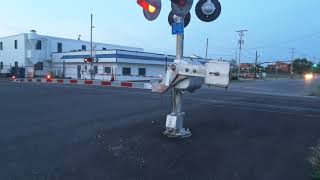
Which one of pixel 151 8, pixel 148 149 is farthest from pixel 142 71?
pixel 148 149

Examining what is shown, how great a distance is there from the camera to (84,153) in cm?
584

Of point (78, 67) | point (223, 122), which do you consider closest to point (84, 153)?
point (223, 122)

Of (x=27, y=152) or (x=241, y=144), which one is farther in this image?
(x=241, y=144)

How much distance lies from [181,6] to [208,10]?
87 cm

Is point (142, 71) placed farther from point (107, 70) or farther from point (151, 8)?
point (151, 8)

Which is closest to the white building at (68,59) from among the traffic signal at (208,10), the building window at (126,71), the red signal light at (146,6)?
the building window at (126,71)

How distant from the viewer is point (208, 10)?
777 cm

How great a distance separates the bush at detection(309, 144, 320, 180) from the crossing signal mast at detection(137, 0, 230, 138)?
5.97 ft

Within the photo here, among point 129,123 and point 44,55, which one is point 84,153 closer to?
point 129,123

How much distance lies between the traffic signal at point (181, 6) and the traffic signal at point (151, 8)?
0.70 meters

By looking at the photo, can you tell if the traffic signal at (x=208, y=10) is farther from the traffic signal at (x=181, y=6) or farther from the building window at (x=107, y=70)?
the building window at (x=107, y=70)

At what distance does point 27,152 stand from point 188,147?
267 cm

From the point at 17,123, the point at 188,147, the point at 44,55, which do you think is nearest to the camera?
the point at 188,147

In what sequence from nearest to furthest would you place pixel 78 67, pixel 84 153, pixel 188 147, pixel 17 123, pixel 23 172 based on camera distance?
1. pixel 23 172
2. pixel 84 153
3. pixel 188 147
4. pixel 17 123
5. pixel 78 67
